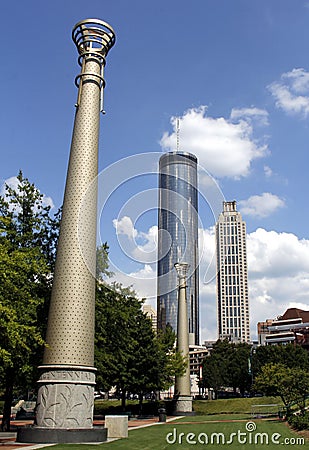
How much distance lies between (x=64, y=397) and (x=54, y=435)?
1.49 metres

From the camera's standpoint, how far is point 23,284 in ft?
80.7

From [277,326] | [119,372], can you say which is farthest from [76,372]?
[277,326]

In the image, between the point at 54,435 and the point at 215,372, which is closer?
the point at 54,435

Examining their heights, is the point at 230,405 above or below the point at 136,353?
below

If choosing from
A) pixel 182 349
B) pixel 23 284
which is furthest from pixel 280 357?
pixel 23 284

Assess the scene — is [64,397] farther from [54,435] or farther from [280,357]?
[280,357]

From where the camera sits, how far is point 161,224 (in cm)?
2475

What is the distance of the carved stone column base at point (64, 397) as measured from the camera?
1930 cm

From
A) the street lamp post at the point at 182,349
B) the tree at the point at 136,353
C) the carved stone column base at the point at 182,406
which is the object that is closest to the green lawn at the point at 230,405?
the street lamp post at the point at 182,349

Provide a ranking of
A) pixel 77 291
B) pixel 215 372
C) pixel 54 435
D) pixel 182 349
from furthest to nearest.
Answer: pixel 215 372
pixel 182 349
pixel 77 291
pixel 54 435

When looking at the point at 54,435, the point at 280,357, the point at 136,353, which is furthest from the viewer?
the point at 280,357

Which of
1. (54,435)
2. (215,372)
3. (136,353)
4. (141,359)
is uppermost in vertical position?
(136,353)

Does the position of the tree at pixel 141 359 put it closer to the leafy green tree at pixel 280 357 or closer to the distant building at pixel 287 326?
the leafy green tree at pixel 280 357

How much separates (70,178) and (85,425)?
11.2m
